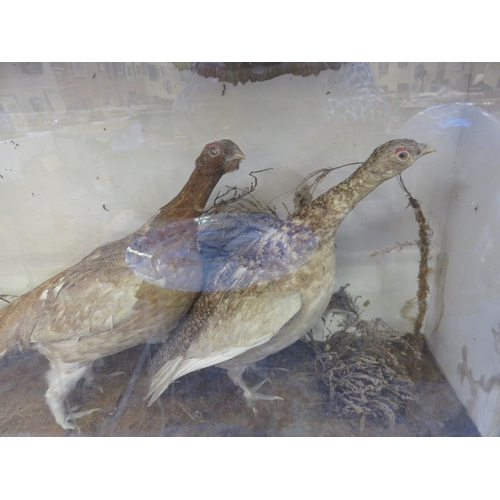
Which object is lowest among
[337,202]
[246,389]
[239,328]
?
[246,389]

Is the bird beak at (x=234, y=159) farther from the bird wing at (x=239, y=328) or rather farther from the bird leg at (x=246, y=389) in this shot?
the bird leg at (x=246, y=389)

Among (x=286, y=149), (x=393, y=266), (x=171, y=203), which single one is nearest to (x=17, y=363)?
(x=171, y=203)

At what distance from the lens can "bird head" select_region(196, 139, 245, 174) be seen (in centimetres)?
104

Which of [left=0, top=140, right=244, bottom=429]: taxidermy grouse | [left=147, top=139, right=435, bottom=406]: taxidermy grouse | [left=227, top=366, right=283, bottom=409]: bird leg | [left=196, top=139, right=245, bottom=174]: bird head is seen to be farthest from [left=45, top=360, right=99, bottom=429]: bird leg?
[left=196, top=139, right=245, bottom=174]: bird head

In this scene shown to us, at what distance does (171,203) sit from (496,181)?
3.08 ft

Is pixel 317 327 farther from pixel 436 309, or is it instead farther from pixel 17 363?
pixel 17 363

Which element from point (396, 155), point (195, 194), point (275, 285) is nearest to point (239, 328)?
point (275, 285)

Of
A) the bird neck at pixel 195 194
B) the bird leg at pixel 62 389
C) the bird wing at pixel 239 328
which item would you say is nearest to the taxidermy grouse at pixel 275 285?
the bird wing at pixel 239 328

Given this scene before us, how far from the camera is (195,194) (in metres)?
1.07

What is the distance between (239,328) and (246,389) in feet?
0.96

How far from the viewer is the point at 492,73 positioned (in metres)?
0.88

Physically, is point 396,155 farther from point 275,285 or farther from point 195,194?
point 195,194

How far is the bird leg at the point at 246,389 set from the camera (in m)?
1.12

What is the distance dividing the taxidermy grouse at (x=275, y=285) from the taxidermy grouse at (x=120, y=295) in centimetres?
9
